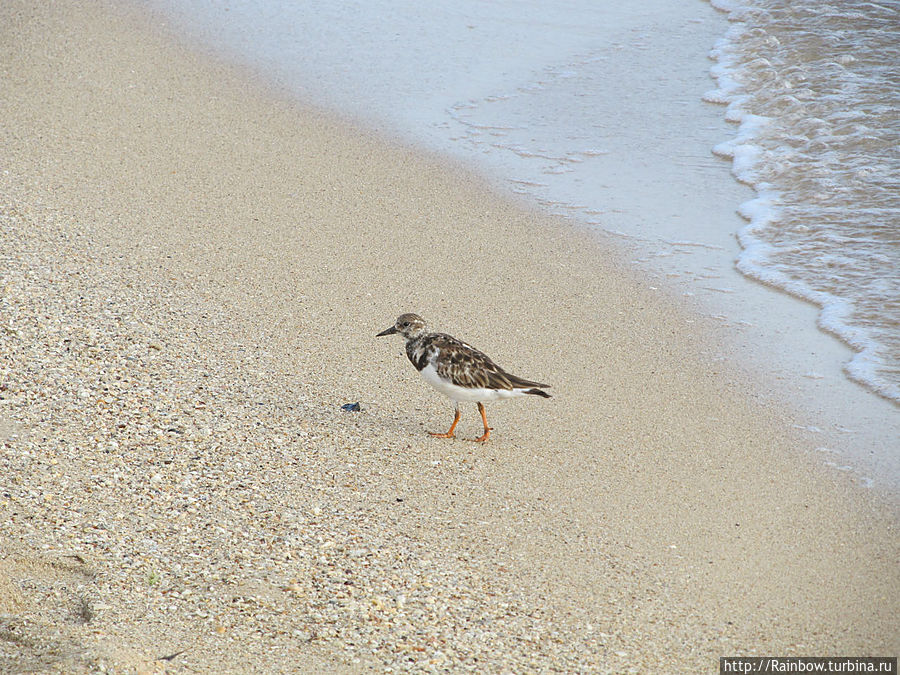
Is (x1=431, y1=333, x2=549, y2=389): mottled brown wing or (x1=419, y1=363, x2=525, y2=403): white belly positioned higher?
(x1=431, y1=333, x2=549, y2=389): mottled brown wing

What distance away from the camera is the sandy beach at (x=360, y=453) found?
3553 mm

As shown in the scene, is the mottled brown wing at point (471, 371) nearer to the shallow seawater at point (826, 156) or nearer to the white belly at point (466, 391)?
the white belly at point (466, 391)

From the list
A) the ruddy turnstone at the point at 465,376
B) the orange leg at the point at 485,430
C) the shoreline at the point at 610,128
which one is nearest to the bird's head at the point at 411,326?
the ruddy turnstone at the point at 465,376

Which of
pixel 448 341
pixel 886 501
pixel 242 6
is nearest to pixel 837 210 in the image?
pixel 886 501

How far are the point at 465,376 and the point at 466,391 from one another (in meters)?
0.08

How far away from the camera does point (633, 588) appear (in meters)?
3.92

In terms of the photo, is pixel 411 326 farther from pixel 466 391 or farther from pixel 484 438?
pixel 484 438

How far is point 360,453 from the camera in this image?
475 cm

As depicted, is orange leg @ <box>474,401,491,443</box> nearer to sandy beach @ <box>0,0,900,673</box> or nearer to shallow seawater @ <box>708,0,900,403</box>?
sandy beach @ <box>0,0,900,673</box>

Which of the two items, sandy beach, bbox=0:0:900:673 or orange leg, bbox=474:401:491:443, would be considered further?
orange leg, bbox=474:401:491:443

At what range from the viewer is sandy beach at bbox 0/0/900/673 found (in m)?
3.55

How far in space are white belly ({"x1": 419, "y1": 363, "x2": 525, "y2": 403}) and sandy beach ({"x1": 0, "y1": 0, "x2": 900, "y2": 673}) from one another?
0.27 m

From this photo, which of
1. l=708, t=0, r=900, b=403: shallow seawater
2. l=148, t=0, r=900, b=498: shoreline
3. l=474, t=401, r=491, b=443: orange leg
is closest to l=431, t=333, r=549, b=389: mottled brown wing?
l=474, t=401, r=491, b=443: orange leg

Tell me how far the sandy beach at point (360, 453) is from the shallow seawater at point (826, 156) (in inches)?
42.9
